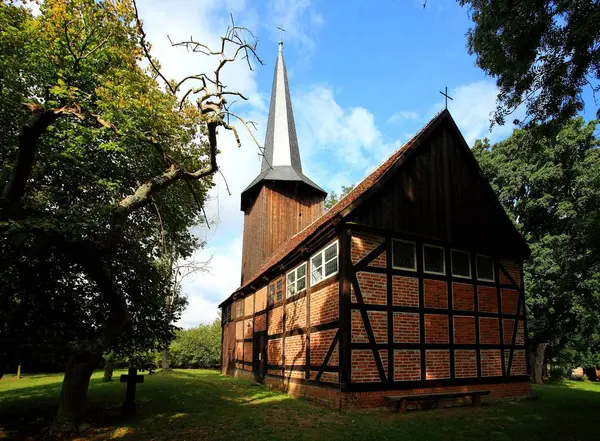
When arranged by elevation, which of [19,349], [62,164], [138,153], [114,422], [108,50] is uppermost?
[108,50]

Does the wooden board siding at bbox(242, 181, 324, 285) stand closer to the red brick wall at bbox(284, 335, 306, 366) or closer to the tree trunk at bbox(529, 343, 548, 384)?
the red brick wall at bbox(284, 335, 306, 366)

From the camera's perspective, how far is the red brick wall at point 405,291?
11.7m

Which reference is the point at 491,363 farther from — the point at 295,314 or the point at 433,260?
the point at 295,314

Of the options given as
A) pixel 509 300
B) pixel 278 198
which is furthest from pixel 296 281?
pixel 278 198

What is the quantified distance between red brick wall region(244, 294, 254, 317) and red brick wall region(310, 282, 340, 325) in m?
8.14

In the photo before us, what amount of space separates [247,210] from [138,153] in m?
13.5

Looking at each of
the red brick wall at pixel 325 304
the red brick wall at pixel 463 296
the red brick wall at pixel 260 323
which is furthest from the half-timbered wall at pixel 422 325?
the red brick wall at pixel 260 323

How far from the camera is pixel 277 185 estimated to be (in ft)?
74.7

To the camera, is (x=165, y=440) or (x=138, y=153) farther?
(x=138, y=153)

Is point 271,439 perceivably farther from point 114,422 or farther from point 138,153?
point 138,153

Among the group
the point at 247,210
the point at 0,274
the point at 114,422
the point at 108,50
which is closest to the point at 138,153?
the point at 108,50

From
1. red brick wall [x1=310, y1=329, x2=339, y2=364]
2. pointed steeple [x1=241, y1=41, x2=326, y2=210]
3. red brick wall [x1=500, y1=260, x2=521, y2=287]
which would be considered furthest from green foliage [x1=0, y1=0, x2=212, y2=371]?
red brick wall [x1=500, y1=260, x2=521, y2=287]

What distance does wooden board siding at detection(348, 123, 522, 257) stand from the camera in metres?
12.2

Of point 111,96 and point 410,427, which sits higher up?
point 111,96
